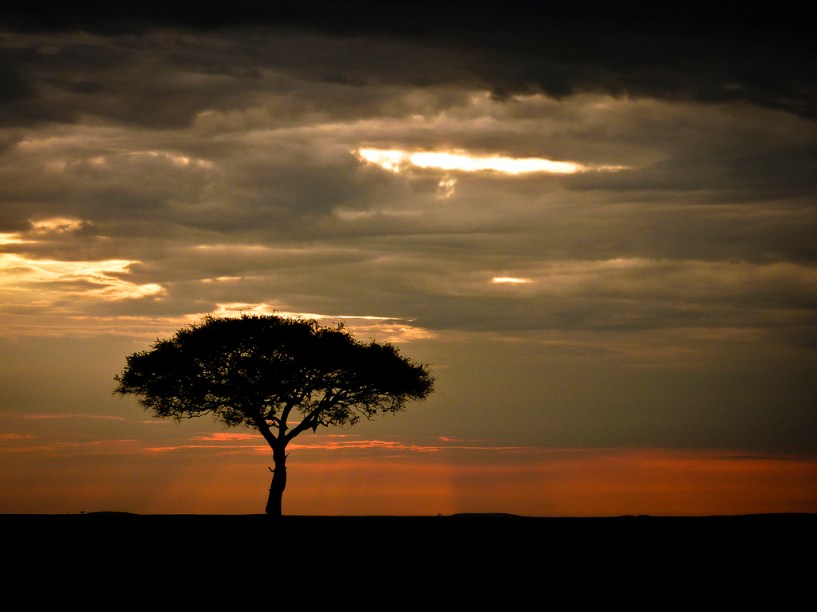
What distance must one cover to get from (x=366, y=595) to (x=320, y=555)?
8.63m

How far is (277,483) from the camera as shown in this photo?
63.2 meters

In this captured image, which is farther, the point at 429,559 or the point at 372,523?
the point at 372,523

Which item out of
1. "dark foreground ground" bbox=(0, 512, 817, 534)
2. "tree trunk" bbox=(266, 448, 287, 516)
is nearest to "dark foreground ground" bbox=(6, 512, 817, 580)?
"dark foreground ground" bbox=(0, 512, 817, 534)

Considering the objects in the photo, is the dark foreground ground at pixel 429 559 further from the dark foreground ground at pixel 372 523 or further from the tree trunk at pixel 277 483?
the tree trunk at pixel 277 483

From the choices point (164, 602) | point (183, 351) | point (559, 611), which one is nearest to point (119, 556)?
point (164, 602)

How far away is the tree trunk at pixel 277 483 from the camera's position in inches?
2464

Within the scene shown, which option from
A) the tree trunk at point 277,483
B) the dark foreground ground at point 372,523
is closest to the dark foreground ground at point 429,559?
the dark foreground ground at point 372,523

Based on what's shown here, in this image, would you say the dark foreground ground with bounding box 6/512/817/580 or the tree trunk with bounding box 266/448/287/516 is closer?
the dark foreground ground with bounding box 6/512/817/580

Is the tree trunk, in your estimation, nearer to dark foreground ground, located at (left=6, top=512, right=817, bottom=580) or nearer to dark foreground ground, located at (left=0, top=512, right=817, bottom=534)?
dark foreground ground, located at (left=0, top=512, right=817, bottom=534)

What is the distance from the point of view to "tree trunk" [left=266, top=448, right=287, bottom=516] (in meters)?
62.6

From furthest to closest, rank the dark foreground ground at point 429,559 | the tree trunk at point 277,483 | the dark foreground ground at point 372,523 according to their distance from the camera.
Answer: the tree trunk at point 277,483 → the dark foreground ground at point 372,523 → the dark foreground ground at point 429,559

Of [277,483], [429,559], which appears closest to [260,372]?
[277,483]

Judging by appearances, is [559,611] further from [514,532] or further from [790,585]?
[514,532]

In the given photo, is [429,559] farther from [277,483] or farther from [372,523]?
[277,483]
